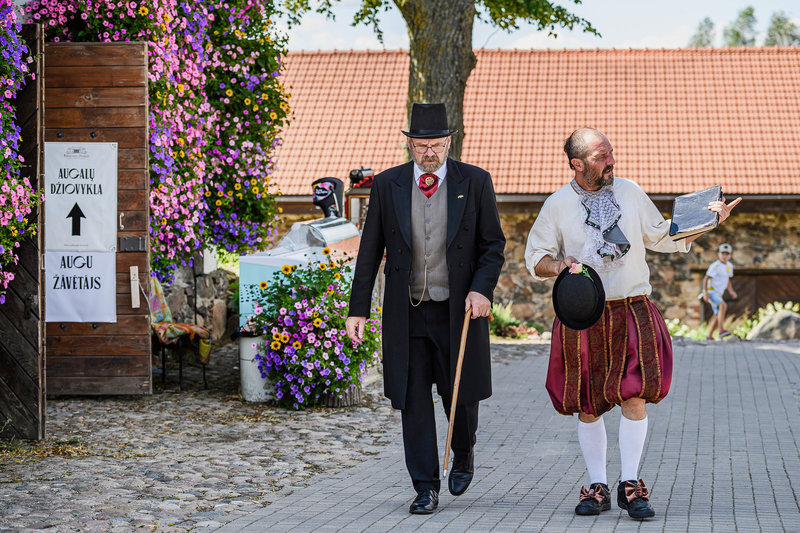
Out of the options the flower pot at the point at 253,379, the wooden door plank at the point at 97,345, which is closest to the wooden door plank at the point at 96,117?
the wooden door plank at the point at 97,345

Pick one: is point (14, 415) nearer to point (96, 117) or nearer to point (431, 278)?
point (96, 117)

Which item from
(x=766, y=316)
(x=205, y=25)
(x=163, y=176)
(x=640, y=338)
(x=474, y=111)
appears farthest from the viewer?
(x=474, y=111)

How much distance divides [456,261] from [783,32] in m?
58.4

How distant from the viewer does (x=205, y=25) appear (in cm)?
1032

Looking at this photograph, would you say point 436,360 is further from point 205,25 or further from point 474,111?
point 474,111

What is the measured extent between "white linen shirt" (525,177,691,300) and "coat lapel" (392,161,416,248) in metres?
0.56

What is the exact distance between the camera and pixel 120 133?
340 inches

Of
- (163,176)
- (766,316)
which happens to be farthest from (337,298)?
(766,316)

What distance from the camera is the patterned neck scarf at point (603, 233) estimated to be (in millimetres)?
4895

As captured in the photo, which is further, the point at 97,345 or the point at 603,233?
the point at 97,345

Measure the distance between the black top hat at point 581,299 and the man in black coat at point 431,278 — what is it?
14.8 inches

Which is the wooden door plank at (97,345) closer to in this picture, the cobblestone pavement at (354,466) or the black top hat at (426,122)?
the cobblestone pavement at (354,466)

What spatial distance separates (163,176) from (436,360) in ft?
15.5

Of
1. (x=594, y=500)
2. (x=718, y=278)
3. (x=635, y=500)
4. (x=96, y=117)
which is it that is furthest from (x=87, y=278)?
(x=718, y=278)
